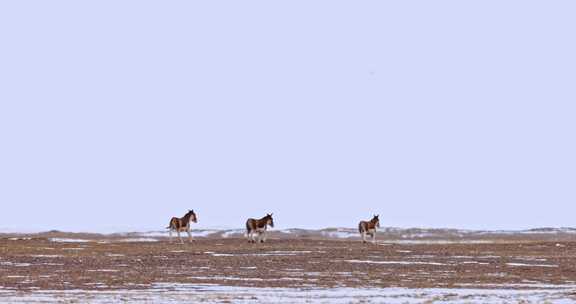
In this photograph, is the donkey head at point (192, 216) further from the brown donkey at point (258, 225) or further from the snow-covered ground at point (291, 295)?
the snow-covered ground at point (291, 295)

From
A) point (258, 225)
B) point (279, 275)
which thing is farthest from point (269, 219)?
point (279, 275)

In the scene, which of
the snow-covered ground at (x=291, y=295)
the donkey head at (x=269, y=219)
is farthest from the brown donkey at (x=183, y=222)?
the snow-covered ground at (x=291, y=295)

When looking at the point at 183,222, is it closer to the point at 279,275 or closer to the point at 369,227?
the point at 369,227

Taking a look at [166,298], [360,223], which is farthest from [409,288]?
[360,223]

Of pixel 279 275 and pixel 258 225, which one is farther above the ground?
pixel 258 225

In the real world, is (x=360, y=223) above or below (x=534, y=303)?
above

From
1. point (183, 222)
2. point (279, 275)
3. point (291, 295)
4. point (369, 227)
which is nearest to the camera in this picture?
point (291, 295)

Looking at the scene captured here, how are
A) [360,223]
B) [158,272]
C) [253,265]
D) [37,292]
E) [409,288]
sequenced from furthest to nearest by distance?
[360,223], [253,265], [158,272], [409,288], [37,292]

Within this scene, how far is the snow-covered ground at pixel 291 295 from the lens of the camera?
2542cm

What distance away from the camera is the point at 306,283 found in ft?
101

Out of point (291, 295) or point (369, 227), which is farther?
point (369, 227)

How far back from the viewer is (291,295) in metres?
27.0

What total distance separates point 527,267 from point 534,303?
559 inches

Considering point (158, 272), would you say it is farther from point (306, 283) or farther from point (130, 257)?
point (130, 257)
